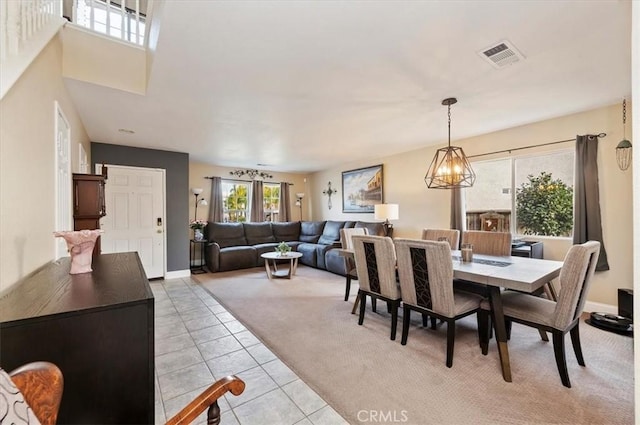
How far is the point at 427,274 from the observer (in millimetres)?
2309

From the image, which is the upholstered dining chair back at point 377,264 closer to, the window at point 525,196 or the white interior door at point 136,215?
the window at point 525,196

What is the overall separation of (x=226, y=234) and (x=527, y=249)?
17.8ft

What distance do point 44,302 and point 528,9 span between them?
2791 millimetres

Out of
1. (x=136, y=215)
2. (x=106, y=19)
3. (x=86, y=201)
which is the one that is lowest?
(x=136, y=215)

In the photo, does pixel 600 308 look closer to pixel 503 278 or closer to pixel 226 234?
pixel 503 278

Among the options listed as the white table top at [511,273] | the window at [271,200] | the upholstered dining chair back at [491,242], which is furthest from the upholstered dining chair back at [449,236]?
the window at [271,200]

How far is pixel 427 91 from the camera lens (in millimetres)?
2674

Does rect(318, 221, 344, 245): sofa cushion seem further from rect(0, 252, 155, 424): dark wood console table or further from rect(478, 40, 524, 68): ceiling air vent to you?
rect(0, 252, 155, 424): dark wood console table

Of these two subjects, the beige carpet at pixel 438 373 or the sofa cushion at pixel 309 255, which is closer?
the beige carpet at pixel 438 373

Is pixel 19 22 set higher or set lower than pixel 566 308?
higher

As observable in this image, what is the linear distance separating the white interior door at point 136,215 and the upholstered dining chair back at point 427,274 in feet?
14.6

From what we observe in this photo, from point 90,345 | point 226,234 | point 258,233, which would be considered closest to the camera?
point 90,345

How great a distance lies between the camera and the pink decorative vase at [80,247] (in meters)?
1.48

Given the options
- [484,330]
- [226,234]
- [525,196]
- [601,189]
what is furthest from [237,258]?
[601,189]
